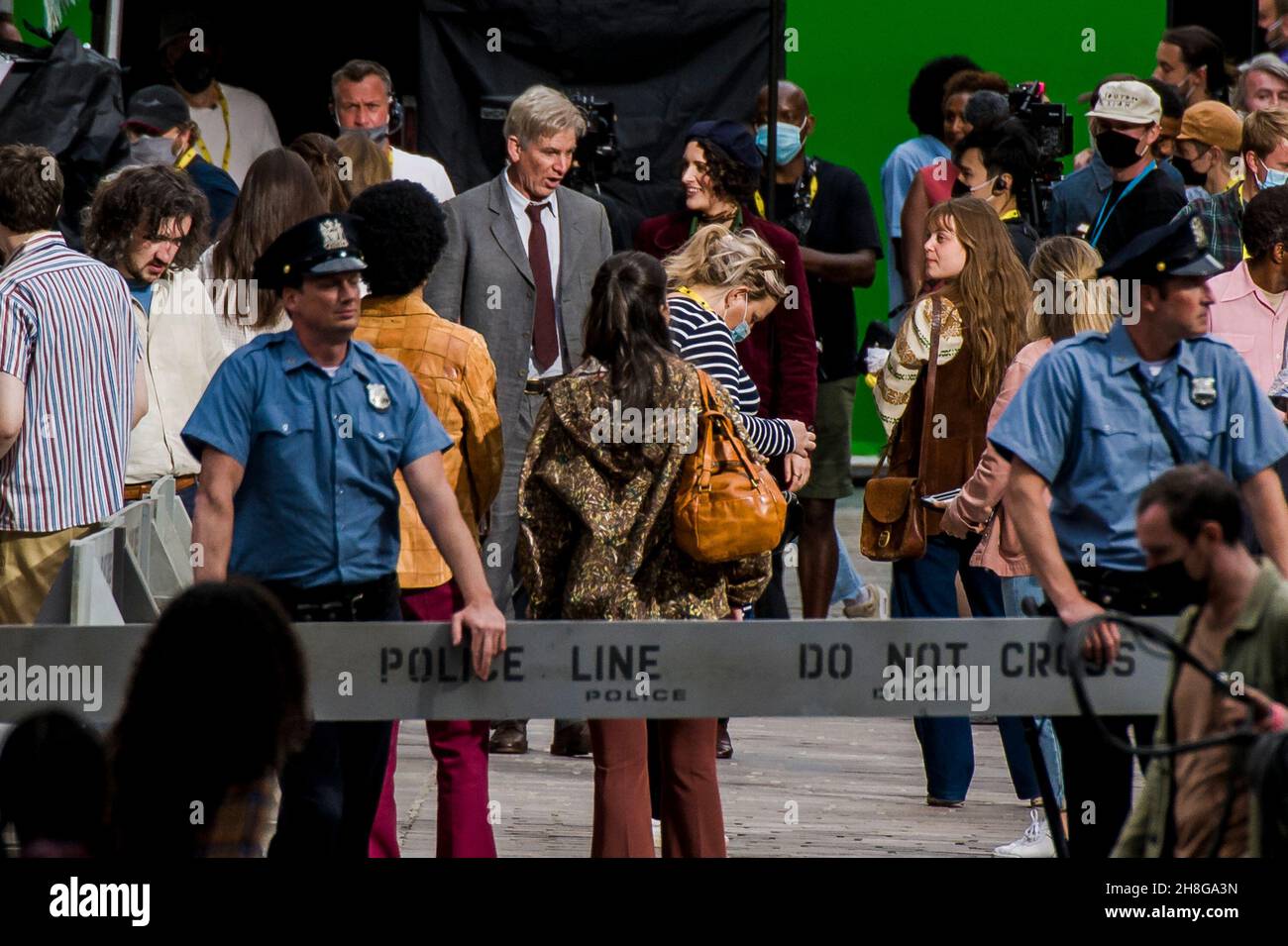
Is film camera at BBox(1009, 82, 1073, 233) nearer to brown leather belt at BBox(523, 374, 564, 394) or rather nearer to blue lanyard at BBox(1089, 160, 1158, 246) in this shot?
blue lanyard at BBox(1089, 160, 1158, 246)

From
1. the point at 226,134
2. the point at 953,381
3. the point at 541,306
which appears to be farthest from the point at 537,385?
the point at 226,134

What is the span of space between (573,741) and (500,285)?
1.73 m

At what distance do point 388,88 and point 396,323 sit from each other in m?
3.48

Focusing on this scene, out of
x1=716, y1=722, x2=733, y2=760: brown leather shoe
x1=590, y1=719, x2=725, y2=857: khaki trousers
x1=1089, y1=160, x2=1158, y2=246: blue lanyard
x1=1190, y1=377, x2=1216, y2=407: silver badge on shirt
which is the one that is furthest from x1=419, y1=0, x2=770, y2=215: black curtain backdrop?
x1=1190, y1=377, x2=1216, y2=407: silver badge on shirt

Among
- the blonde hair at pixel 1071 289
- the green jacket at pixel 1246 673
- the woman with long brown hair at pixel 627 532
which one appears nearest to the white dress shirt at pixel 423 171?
the blonde hair at pixel 1071 289

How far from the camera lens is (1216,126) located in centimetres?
942

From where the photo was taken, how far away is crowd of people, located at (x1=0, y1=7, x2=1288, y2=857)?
13.7ft

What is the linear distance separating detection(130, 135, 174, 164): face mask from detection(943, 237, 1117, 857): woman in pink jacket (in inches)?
152

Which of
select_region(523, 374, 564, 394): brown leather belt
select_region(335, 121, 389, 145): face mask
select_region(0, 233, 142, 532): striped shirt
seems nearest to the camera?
select_region(0, 233, 142, 532): striped shirt

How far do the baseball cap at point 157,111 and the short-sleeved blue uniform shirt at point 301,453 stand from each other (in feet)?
12.6

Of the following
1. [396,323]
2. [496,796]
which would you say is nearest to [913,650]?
[396,323]

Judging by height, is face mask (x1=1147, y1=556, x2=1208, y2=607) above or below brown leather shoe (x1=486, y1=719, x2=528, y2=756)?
above

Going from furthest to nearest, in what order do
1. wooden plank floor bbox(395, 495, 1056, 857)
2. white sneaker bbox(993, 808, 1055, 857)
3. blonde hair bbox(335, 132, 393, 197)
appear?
1. blonde hair bbox(335, 132, 393, 197)
2. wooden plank floor bbox(395, 495, 1056, 857)
3. white sneaker bbox(993, 808, 1055, 857)

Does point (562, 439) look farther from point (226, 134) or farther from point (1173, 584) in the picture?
point (226, 134)
